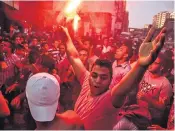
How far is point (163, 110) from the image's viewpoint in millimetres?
2959

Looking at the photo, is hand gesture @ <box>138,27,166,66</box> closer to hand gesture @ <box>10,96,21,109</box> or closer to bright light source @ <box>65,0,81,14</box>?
bright light source @ <box>65,0,81,14</box>

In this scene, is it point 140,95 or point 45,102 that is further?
point 140,95

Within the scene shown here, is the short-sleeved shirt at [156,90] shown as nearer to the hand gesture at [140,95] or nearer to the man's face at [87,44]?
the hand gesture at [140,95]

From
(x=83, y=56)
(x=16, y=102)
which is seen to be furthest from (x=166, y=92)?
(x=16, y=102)

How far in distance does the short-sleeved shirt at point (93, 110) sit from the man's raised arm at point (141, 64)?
0.36ft

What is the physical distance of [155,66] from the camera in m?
2.91

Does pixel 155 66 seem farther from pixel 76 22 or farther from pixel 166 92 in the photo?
pixel 76 22

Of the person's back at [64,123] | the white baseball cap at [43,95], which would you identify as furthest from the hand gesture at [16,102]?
the person's back at [64,123]

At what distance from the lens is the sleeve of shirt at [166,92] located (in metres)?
2.95

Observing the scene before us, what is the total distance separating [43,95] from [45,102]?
0.19 feet

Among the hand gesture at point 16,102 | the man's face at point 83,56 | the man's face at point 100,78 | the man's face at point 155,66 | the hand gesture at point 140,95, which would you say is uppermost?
the man's face at point 83,56

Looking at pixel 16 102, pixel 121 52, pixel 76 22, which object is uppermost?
pixel 76 22

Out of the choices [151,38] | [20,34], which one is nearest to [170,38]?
[151,38]

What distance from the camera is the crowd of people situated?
2.86 m
